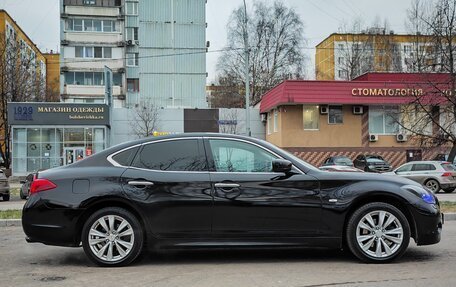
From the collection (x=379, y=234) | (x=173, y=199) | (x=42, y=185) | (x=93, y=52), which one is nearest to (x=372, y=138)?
(x=379, y=234)

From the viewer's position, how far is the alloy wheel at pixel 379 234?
20.0 ft

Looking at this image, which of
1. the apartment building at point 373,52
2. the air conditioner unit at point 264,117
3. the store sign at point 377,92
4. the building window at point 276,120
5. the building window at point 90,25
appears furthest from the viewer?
the building window at point 90,25

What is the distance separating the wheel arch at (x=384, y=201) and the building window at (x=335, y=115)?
30222mm

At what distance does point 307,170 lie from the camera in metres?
6.21

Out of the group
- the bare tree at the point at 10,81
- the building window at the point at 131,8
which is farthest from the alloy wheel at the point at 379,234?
the building window at the point at 131,8

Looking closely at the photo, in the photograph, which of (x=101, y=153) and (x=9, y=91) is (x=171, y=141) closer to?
(x=101, y=153)

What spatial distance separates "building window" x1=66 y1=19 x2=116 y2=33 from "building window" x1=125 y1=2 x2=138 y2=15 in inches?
87.8

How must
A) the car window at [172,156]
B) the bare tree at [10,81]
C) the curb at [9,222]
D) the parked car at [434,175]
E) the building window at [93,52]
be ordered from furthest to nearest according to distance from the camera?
the building window at [93,52] < the bare tree at [10,81] < the parked car at [434,175] < the curb at [9,222] < the car window at [172,156]

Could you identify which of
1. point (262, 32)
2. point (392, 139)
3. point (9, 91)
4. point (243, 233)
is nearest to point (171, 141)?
point (243, 233)

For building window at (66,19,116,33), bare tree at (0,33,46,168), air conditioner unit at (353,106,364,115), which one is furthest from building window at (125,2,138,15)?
air conditioner unit at (353,106,364,115)

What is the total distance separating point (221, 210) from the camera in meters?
6.02

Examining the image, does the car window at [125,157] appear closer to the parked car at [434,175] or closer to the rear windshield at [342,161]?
the parked car at [434,175]

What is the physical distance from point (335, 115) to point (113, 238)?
1243 inches

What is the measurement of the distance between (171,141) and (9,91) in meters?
40.5
